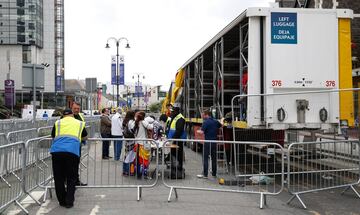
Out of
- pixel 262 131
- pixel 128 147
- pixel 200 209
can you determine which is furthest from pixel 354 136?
pixel 128 147

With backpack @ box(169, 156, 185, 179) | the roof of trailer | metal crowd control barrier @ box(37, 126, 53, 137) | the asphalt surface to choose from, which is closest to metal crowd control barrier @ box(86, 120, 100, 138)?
metal crowd control barrier @ box(37, 126, 53, 137)

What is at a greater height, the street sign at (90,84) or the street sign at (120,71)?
the street sign at (120,71)

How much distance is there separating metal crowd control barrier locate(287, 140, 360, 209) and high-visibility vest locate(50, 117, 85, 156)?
11.8ft

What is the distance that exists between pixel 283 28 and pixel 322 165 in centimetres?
316

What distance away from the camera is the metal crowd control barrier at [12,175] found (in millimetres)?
7117

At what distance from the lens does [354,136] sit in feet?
33.0

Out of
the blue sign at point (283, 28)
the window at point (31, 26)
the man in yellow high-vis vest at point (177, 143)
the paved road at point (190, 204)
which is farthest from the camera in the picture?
the window at point (31, 26)

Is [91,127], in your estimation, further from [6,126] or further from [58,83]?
[58,83]

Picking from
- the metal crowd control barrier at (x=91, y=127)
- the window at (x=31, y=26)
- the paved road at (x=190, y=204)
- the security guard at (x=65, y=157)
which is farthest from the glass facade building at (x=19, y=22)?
the security guard at (x=65, y=157)

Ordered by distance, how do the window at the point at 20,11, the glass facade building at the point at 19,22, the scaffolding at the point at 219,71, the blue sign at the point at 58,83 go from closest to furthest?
the scaffolding at the point at 219,71, the glass facade building at the point at 19,22, the window at the point at 20,11, the blue sign at the point at 58,83

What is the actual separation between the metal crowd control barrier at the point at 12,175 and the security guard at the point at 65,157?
0.52 meters

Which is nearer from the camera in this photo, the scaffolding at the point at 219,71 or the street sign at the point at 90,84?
the scaffolding at the point at 219,71

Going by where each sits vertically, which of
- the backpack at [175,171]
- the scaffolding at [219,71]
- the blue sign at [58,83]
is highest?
the blue sign at [58,83]

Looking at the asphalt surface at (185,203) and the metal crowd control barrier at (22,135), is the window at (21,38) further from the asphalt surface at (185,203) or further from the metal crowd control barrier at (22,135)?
the asphalt surface at (185,203)
